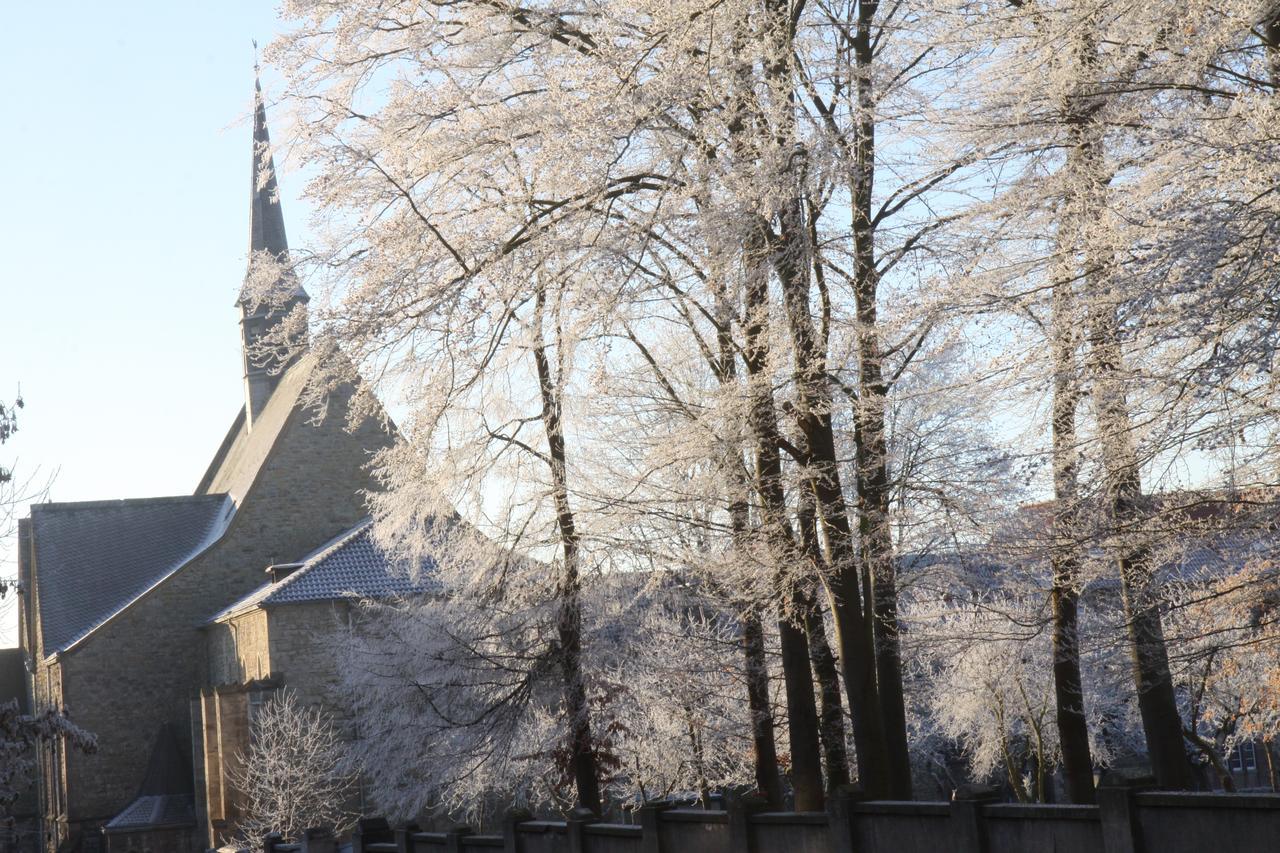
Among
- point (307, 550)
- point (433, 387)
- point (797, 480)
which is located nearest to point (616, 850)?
point (797, 480)

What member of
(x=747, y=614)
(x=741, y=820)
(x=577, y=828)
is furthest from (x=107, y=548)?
(x=741, y=820)

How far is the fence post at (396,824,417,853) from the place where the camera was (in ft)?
57.5

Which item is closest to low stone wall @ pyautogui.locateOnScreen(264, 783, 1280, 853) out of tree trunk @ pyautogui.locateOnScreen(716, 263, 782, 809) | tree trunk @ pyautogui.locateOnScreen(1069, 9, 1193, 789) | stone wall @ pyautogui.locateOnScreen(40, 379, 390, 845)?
tree trunk @ pyautogui.locateOnScreen(716, 263, 782, 809)

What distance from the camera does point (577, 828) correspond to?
14125 millimetres

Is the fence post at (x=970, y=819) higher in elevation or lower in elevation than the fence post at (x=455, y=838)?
higher

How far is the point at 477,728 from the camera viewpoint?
63.8ft

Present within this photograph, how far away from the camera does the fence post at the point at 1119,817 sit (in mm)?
8617

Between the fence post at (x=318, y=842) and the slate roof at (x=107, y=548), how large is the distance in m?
29.0

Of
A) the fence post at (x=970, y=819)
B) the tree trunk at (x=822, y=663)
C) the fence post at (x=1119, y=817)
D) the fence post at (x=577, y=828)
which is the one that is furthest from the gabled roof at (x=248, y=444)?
the fence post at (x=1119, y=817)

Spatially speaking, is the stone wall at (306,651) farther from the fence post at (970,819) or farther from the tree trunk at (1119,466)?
the fence post at (970,819)

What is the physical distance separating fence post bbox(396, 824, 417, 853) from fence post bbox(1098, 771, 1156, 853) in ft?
35.8

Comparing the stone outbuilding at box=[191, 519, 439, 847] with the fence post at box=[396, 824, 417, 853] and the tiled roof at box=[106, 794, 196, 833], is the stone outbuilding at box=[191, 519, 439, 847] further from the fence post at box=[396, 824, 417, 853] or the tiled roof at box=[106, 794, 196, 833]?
the fence post at box=[396, 824, 417, 853]

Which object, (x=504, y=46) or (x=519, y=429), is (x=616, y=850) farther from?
(x=504, y=46)

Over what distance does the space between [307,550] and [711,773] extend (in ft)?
67.6
